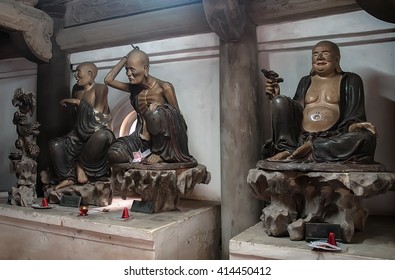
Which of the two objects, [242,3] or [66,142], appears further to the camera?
[66,142]

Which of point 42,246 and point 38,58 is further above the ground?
point 38,58

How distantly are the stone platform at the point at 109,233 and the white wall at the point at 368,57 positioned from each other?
1.33m

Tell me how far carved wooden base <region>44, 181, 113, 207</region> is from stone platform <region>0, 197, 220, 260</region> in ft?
0.30

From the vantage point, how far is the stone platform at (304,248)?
1895 millimetres

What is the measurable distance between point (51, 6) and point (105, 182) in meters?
2.14

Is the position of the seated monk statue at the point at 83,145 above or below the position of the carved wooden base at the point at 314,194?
above

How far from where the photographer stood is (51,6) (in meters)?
3.88

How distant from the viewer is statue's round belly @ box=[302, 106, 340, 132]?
2.29 metres

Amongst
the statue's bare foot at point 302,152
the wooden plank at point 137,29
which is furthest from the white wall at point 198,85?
the statue's bare foot at point 302,152

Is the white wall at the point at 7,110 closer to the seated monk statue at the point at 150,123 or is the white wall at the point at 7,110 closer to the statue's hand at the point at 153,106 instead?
the seated monk statue at the point at 150,123

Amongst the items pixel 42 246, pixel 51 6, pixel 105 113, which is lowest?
pixel 42 246
